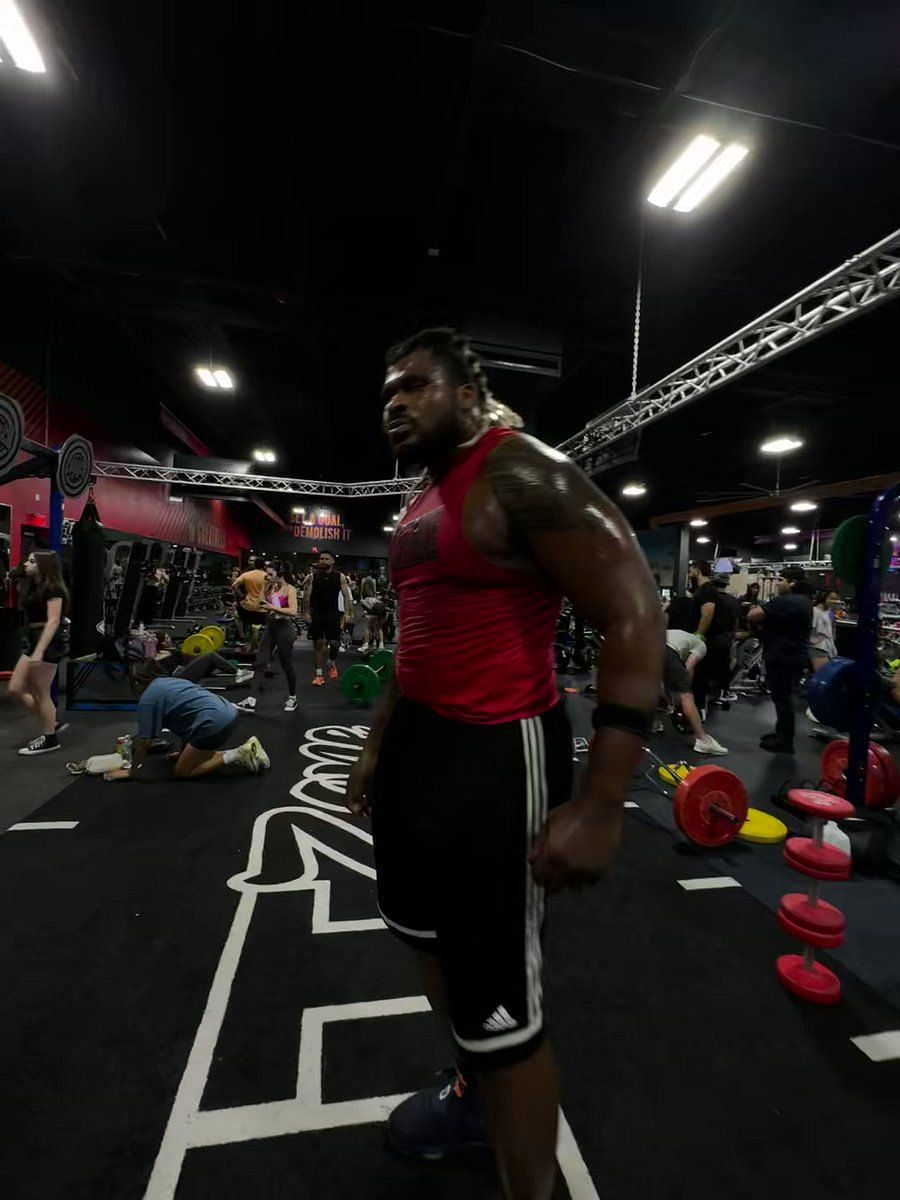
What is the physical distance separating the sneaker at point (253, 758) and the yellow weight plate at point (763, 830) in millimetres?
2967

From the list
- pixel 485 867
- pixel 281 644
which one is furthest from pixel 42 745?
pixel 485 867

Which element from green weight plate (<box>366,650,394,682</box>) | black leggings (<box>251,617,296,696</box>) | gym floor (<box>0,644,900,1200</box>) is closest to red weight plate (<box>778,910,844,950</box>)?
gym floor (<box>0,644,900,1200</box>)

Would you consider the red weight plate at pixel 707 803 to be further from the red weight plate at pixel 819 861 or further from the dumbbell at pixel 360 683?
the dumbbell at pixel 360 683

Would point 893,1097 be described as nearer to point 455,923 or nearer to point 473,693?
point 455,923

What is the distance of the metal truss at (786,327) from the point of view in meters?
3.96

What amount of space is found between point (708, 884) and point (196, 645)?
5766 millimetres

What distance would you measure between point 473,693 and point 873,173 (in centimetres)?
548

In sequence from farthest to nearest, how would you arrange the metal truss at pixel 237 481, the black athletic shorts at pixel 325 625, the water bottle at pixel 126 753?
the metal truss at pixel 237 481
the black athletic shorts at pixel 325 625
the water bottle at pixel 126 753

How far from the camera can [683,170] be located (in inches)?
148

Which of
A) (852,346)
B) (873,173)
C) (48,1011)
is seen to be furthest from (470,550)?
(852,346)

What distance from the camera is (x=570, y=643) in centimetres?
912

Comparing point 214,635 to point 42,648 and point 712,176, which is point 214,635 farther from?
point 712,176

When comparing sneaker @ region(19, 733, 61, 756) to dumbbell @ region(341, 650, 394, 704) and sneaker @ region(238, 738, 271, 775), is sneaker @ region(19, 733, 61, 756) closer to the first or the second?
sneaker @ region(238, 738, 271, 775)

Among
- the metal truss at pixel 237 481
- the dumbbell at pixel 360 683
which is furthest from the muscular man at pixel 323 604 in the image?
the metal truss at pixel 237 481
